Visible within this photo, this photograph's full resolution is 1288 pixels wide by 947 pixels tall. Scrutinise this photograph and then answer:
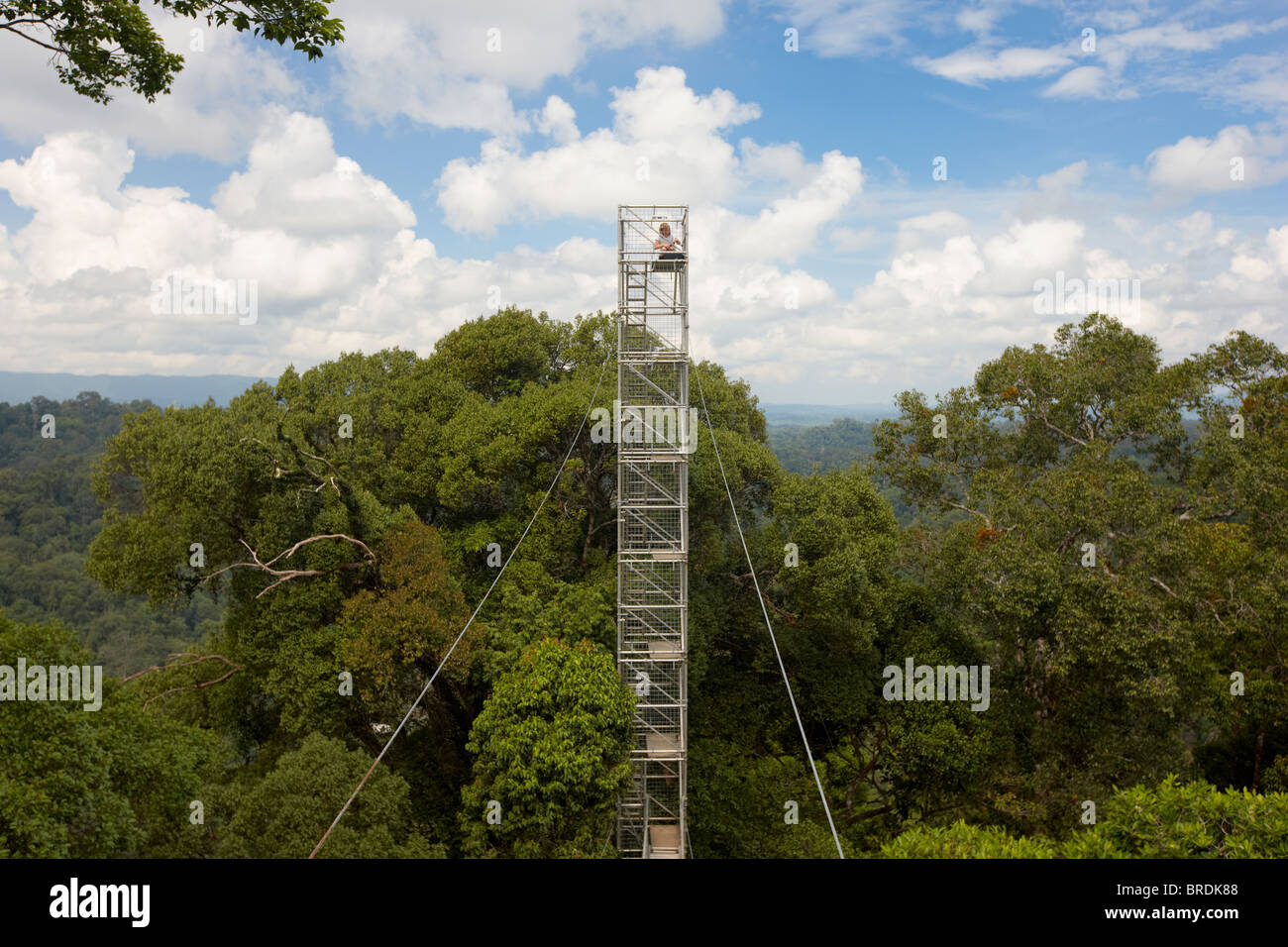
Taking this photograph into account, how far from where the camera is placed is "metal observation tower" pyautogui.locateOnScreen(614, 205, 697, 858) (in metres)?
13.6

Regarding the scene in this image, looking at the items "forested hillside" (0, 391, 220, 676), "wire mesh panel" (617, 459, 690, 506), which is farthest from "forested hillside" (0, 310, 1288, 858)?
"forested hillside" (0, 391, 220, 676)

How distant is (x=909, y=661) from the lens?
52.6 ft

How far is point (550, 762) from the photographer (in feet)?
33.8

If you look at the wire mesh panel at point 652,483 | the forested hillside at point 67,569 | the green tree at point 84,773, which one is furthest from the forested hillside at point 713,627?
the forested hillside at point 67,569

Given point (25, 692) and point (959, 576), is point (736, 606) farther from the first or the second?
point (25, 692)

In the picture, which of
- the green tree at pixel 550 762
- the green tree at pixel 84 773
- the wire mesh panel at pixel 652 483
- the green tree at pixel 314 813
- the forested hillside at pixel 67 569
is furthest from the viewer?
the forested hillside at pixel 67 569

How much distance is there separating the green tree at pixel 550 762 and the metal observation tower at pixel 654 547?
2.30m

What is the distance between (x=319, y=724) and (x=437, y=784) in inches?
114

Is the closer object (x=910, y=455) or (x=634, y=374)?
(x=634, y=374)

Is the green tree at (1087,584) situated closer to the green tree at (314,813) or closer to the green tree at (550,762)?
the green tree at (550,762)

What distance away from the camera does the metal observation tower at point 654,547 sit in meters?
13.6

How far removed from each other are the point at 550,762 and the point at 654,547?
16.7ft

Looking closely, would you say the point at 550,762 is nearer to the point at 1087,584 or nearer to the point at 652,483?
the point at 652,483
